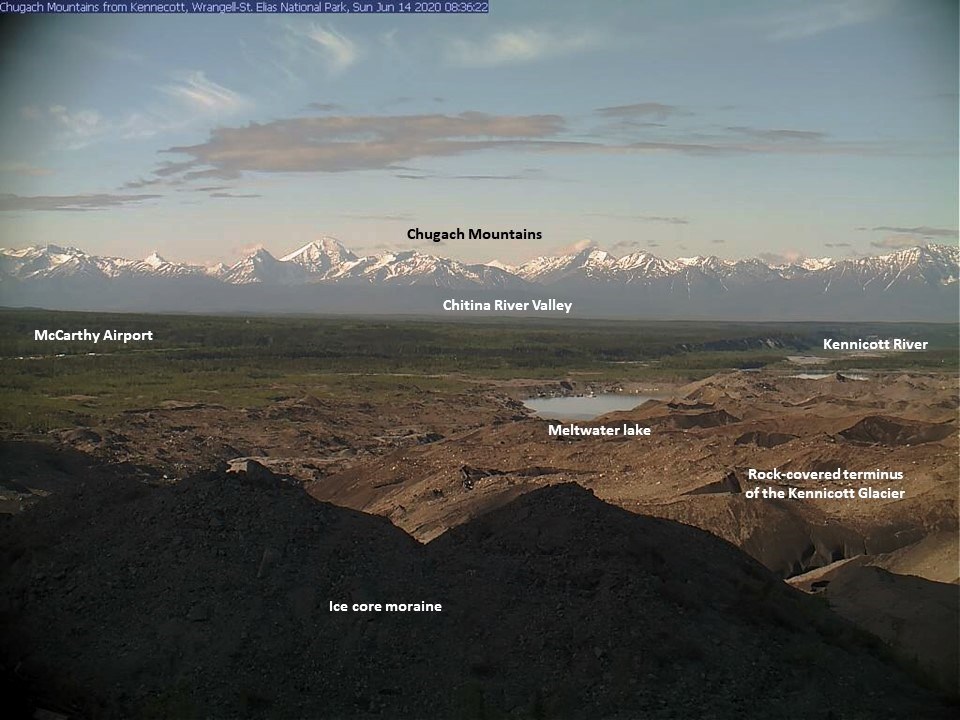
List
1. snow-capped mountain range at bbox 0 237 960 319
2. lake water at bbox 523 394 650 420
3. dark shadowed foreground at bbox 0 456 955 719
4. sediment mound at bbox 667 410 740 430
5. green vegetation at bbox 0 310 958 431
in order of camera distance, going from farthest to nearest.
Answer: snow-capped mountain range at bbox 0 237 960 319, lake water at bbox 523 394 650 420, green vegetation at bbox 0 310 958 431, sediment mound at bbox 667 410 740 430, dark shadowed foreground at bbox 0 456 955 719

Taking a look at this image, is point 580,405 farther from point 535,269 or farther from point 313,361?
point 535,269

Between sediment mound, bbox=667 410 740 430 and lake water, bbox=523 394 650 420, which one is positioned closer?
sediment mound, bbox=667 410 740 430

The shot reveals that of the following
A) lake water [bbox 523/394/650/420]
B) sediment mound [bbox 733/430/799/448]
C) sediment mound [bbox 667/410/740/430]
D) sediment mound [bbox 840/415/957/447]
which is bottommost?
lake water [bbox 523/394/650/420]

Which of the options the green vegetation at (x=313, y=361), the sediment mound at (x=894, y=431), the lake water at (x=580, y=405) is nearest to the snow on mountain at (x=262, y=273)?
the green vegetation at (x=313, y=361)

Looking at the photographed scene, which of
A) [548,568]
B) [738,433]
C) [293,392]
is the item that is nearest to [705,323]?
[293,392]

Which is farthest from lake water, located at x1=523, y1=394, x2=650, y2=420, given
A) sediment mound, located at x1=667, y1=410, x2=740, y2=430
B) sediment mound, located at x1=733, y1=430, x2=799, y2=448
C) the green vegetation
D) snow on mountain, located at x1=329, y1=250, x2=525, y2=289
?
snow on mountain, located at x1=329, y1=250, x2=525, y2=289

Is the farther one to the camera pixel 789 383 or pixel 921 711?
pixel 789 383

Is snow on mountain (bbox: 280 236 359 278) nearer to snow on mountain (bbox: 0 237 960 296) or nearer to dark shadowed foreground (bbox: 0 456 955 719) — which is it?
snow on mountain (bbox: 0 237 960 296)

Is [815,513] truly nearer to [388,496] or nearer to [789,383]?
[388,496]
